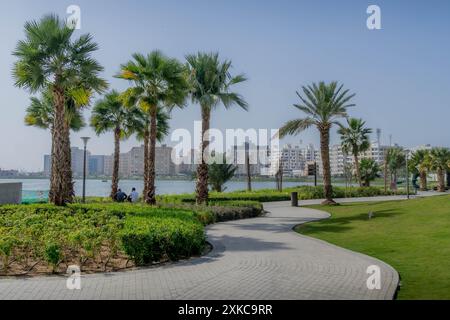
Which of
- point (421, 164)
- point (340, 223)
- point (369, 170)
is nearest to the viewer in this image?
point (340, 223)

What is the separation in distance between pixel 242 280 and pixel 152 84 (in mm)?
17764

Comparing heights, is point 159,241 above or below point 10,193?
below

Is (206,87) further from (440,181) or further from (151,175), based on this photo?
(440,181)

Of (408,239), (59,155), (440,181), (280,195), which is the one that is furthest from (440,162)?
(59,155)

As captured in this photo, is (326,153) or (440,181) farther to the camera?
(440,181)

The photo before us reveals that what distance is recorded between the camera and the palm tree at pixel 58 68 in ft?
70.3

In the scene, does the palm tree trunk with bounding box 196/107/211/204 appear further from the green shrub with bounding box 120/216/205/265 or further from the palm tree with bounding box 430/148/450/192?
the palm tree with bounding box 430/148/450/192

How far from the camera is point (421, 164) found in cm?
6372

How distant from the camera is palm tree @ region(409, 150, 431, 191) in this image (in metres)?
62.9

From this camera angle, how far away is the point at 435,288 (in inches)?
346

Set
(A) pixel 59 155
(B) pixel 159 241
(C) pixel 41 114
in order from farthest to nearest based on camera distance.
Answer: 1. (C) pixel 41 114
2. (A) pixel 59 155
3. (B) pixel 159 241

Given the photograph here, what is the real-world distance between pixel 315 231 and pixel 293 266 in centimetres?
820

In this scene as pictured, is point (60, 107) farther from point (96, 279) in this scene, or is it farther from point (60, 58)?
point (96, 279)
